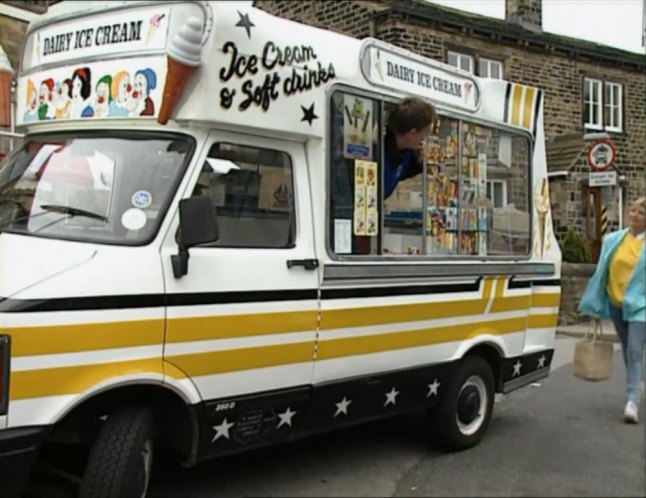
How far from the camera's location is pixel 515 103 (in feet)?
19.9

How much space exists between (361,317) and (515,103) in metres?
2.51

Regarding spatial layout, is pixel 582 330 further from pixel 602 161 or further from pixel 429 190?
pixel 429 190

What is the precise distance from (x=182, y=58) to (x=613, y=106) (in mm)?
20357

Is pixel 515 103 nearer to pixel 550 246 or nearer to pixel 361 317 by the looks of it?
pixel 550 246

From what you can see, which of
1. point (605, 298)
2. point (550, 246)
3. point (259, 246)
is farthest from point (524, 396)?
point (259, 246)

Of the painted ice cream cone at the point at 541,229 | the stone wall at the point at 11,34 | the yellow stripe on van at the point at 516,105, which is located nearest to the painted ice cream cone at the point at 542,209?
the painted ice cream cone at the point at 541,229

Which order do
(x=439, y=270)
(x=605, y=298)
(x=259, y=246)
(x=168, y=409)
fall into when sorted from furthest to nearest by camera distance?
(x=605, y=298) < (x=439, y=270) < (x=259, y=246) < (x=168, y=409)

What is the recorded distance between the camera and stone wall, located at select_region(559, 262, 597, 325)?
1342 cm

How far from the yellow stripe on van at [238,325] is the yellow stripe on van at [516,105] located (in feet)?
9.00

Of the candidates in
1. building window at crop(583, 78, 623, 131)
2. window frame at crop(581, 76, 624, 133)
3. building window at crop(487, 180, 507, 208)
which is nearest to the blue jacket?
building window at crop(487, 180, 507, 208)

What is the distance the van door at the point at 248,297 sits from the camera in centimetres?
365

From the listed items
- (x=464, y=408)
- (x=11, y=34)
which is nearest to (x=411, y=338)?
(x=464, y=408)

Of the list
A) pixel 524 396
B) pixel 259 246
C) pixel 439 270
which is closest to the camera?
pixel 259 246

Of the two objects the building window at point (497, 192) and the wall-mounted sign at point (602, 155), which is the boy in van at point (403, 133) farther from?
the wall-mounted sign at point (602, 155)
